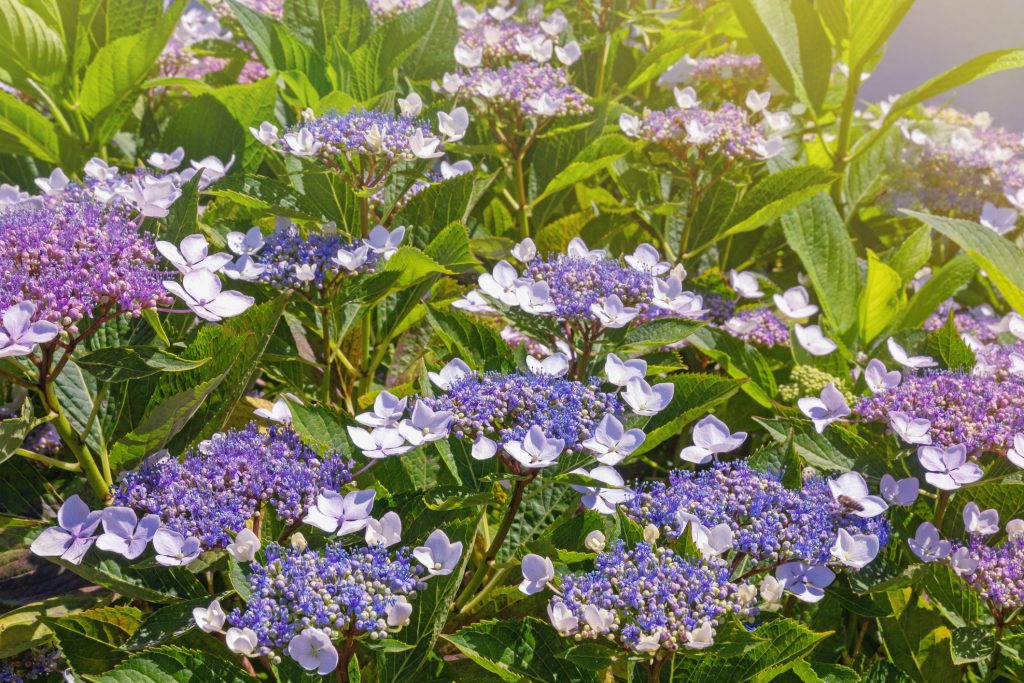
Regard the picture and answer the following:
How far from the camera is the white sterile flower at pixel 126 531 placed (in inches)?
40.3

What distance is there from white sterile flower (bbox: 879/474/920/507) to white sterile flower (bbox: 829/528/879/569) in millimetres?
171

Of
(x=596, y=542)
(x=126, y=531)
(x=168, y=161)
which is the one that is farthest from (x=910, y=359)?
(x=168, y=161)

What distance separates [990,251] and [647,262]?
21.1 inches

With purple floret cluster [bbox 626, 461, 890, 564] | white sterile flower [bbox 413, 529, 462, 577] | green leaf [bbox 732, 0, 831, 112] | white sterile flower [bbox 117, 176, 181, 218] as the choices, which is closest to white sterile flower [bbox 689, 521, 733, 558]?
purple floret cluster [bbox 626, 461, 890, 564]

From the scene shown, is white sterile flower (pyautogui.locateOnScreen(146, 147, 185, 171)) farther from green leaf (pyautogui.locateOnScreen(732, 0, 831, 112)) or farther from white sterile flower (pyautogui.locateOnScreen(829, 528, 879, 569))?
green leaf (pyautogui.locateOnScreen(732, 0, 831, 112))

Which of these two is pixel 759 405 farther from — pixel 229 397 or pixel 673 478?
pixel 229 397

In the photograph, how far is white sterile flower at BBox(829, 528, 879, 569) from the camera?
41.7 inches

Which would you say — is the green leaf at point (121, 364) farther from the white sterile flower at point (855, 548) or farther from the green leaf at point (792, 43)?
the green leaf at point (792, 43)

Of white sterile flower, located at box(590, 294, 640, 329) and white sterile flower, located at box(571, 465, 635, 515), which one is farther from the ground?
white sterile flower, located at box(590, 294, 640, 329)

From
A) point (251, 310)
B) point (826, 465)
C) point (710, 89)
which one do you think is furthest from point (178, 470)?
point (710, 89)

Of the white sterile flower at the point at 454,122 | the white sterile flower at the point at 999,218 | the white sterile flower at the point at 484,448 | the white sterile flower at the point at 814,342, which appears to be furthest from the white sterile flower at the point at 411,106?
the white sterile flower at the point at 999,218

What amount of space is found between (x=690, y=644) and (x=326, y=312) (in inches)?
30.0

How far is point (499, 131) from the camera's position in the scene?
1.88 metres

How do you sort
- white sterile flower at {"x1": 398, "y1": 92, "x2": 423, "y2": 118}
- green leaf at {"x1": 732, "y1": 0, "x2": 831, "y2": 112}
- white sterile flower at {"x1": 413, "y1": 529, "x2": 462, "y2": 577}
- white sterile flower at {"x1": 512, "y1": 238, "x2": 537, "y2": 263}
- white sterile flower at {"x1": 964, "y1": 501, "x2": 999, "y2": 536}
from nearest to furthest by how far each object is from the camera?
white sterile flower at {"x1": 413, "y1": 529, "x2": 462, "y2": 577} < white sterile flower at {"x1": 964, "y1": 501, "x2": 999, "y2": 536} < white sterile flower at {"x1": 512, "y1": 238, "x2": 537, "y2": 263} < white sterile flower at {"x1": 398, "y1": 92, "x2": 423, "y2": 118} < green leaf at {"x1": 732, "y1": 0, "x2": 831, "y2": 112}
